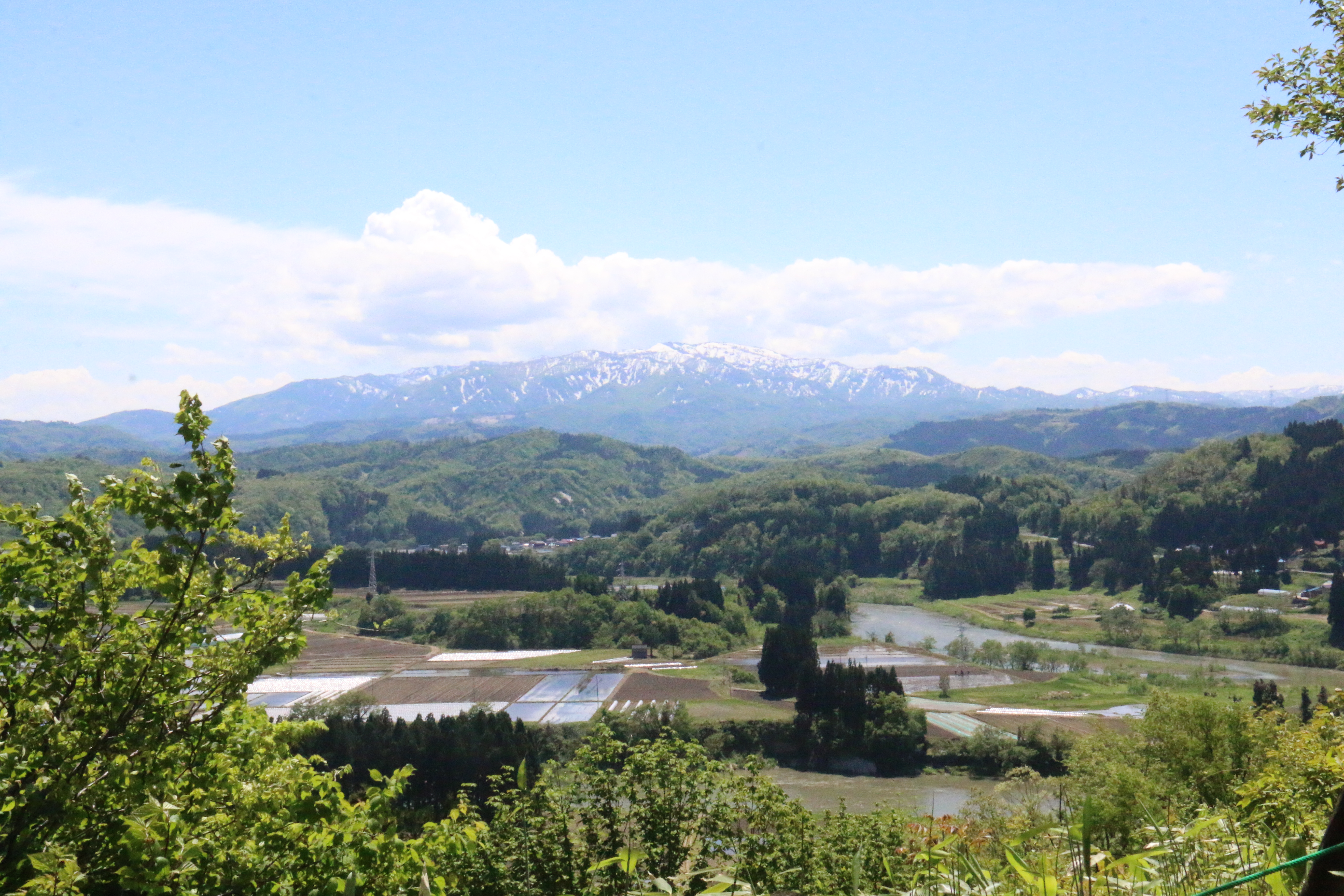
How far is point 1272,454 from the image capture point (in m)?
106

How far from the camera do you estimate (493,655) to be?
239ft

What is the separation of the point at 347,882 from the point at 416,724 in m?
39.1

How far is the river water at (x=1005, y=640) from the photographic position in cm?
5784

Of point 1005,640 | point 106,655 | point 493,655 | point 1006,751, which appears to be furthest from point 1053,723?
point 493,655

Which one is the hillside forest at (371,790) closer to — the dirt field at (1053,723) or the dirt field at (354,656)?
the dirt field at (1053,723)

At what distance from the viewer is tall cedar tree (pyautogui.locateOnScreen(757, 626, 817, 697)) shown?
55219 millimetres

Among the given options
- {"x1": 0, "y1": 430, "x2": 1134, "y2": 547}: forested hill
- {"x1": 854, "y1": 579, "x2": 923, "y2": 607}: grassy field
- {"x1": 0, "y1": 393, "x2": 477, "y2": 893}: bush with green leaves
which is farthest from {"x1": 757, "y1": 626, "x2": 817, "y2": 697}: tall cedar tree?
{"x1": 0, "y1": 430, "x2": 1134, "y2": 547}: forested hill

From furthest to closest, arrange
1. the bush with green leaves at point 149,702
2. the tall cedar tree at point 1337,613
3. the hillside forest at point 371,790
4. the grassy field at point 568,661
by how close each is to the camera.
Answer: the grassy field at point 568,661 → the tall cedar tree at point 1337,613 → the bush with green leaves at point 149,702 → the hillside forest at point 371,790

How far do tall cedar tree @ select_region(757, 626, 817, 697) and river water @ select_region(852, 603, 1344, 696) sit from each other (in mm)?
20499

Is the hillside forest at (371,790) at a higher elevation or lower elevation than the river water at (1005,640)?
higher

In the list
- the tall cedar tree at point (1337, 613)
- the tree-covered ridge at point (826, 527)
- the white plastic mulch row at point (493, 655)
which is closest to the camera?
the tall cedar tree at point (1337, 613)

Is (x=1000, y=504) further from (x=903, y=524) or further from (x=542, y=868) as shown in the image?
(x=542, y=868)

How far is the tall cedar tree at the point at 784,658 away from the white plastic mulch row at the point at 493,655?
21438 millimetres

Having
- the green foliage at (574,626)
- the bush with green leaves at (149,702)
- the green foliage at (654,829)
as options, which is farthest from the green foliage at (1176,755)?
the green foliage at (574,626)
